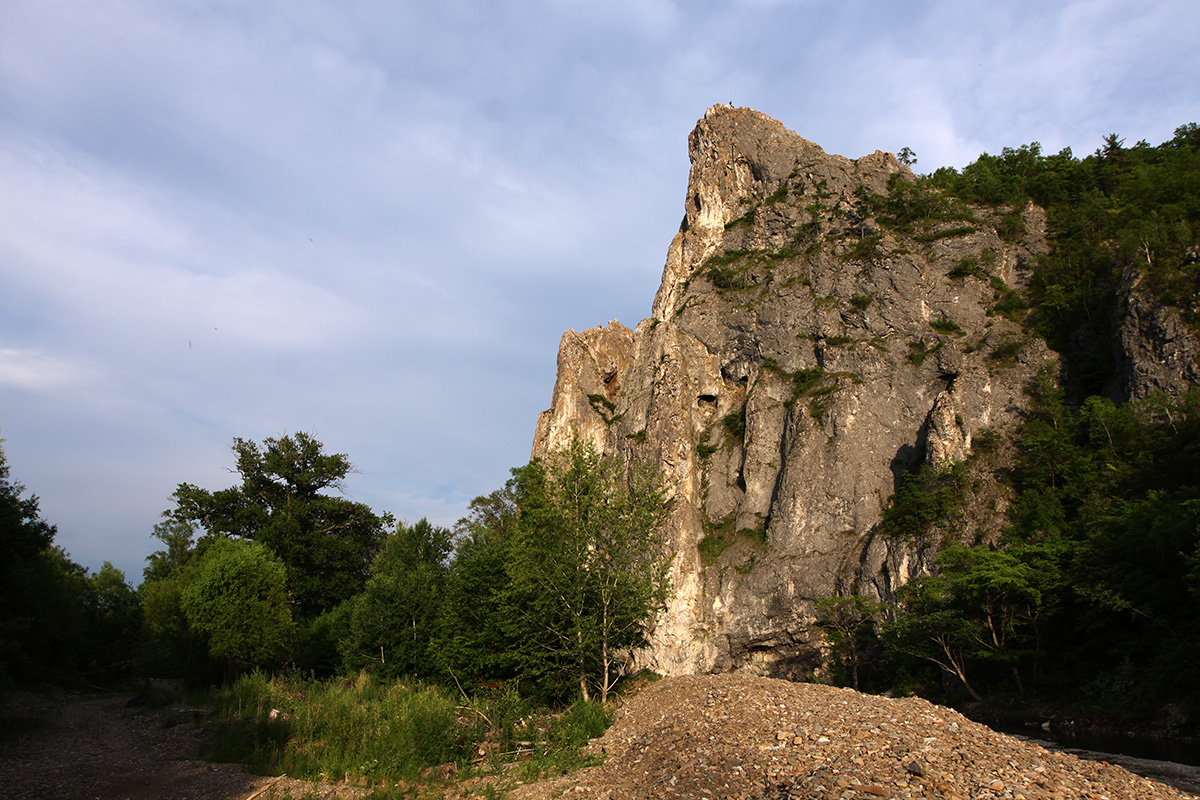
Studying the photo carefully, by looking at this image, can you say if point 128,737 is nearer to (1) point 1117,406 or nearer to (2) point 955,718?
(2) point 955,718

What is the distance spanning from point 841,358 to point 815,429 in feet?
20.5

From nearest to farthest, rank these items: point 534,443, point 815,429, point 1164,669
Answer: point 1164,669 → point 815,429 → point 534,443

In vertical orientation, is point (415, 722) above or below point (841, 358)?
below

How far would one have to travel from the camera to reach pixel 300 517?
48.2 metres

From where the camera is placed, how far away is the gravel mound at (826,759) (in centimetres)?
826

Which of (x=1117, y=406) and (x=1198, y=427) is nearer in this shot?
(x=1198, y=427)

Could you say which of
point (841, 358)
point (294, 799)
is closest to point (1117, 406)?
point (841, 358)

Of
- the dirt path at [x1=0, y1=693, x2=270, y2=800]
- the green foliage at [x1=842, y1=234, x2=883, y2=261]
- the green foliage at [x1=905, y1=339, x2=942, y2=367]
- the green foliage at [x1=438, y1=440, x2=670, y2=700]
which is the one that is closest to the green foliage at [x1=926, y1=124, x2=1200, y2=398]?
Answer: the green foliage at [x1=905, y1=339, x2=942, y2=367]

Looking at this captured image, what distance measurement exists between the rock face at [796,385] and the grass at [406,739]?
23.9 meters

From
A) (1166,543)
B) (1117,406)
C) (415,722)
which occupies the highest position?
(1117,406)

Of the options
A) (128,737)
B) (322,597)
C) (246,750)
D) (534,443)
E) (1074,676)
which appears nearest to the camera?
(246,750)

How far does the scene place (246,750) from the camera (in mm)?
15781

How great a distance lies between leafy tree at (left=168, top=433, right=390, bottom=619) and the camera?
46.7 meters

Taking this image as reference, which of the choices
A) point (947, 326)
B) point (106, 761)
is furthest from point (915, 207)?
point (106, 761)
